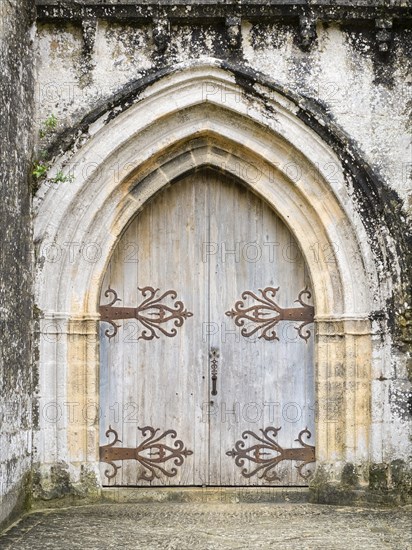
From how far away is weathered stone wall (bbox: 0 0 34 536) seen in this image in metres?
5.74

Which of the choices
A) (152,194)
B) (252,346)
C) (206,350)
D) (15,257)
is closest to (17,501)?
(15,257)

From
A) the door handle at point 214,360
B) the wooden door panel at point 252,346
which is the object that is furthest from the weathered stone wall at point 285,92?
the door handle at point 214,360

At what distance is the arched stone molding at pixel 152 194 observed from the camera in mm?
6402

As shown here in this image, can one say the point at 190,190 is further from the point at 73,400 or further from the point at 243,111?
the point at 73,400

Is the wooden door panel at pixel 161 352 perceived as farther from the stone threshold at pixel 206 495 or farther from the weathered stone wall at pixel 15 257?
the weathered stone wall at pixel 15 257

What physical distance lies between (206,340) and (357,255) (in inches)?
52.1

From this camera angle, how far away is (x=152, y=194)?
6.67 meters

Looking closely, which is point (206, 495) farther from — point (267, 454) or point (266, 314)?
point (266, 314)

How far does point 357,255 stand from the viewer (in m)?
6.45

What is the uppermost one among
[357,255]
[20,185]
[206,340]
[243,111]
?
[243,111]

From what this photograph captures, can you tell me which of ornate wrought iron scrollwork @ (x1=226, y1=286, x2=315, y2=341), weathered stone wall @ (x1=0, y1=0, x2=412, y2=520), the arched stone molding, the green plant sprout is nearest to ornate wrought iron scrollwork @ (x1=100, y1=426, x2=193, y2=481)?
the arched stone molding

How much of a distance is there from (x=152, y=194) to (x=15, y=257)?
4.02 feet

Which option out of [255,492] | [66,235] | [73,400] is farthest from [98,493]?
[66,235]

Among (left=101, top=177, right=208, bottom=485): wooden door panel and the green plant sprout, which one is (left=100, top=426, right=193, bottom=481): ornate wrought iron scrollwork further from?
the green plant sprout
